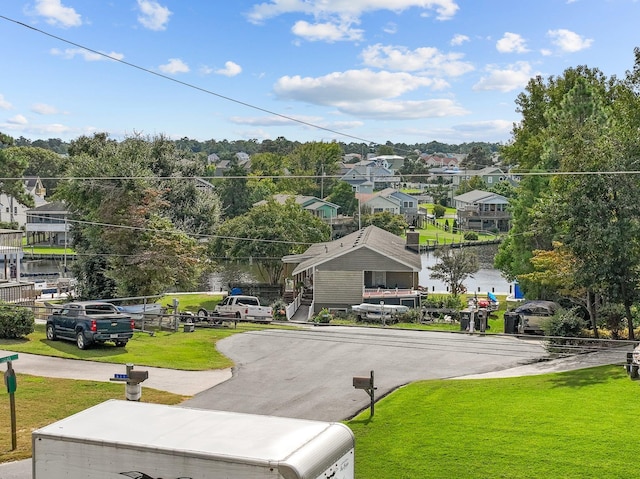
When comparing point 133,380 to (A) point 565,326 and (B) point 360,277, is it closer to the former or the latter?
(A) point 565,326

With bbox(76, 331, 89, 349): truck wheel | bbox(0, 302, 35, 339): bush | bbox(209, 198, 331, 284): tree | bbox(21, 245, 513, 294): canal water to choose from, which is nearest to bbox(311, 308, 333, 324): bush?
bbox(76, 331, 89, 349): truck wheel

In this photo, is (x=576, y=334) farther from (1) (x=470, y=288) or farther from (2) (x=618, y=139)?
(1) (x=470, y=288)

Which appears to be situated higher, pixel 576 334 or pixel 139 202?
pixel 139 202

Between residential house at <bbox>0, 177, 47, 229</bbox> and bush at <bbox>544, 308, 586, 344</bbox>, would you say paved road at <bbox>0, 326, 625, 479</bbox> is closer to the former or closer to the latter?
bush at <bbox>544, 308, 586, 344</bbox>

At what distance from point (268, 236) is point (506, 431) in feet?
155

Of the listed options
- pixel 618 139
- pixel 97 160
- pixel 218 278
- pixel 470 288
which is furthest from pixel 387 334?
pixel 218 278

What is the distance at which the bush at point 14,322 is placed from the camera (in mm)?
28828

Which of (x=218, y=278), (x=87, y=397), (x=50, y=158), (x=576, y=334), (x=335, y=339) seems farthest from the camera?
(x=50, y=158)

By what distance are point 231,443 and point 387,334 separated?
25.8 meters

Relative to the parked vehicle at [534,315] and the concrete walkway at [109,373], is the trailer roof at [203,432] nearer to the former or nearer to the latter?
the concrete walkway at [109,373]

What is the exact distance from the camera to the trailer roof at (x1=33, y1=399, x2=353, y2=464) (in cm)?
991

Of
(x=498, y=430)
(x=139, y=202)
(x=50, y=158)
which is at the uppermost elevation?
(x=50, y=158)

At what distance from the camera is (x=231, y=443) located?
10.1 meters

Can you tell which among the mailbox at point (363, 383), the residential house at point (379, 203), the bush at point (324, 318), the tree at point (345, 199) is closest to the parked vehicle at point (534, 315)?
the bush at point (324, 318)
